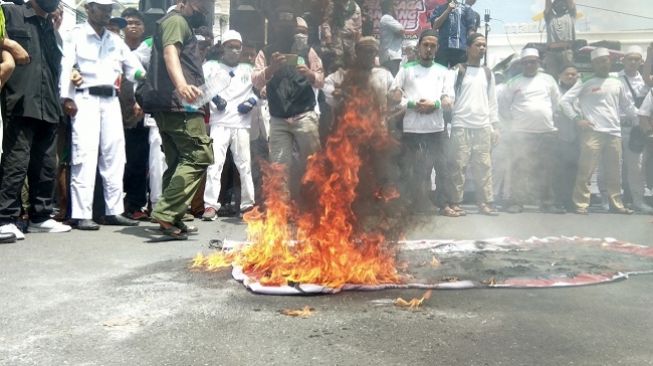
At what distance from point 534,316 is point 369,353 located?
46.3 inches

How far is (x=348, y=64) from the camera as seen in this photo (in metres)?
6.13

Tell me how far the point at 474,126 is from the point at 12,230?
5777mm

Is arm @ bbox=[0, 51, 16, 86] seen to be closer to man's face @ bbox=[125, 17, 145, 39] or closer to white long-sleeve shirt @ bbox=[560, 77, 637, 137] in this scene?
man's face @ bbox=[125, 17, 145, 39]

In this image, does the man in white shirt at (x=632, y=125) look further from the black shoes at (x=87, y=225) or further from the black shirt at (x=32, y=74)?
the black shirt at (x=32, y=74)

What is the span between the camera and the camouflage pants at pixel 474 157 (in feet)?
31.0

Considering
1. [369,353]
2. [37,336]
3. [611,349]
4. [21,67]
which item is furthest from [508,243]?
[21,67]

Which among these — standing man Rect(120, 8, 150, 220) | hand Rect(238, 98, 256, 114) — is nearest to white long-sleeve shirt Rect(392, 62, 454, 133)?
hand Rect(238, 98, 256, 114)

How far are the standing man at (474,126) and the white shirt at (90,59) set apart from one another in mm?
4395

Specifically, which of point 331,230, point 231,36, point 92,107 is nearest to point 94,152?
point 92,107

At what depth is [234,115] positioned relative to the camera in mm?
8656

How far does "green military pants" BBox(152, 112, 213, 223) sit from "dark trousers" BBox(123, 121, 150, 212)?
2.02m

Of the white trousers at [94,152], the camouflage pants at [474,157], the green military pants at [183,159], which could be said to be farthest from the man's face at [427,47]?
the white trousers at [94,152]

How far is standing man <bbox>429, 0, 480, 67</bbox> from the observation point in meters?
9.80

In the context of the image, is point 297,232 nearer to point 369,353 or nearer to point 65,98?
point 369,353
